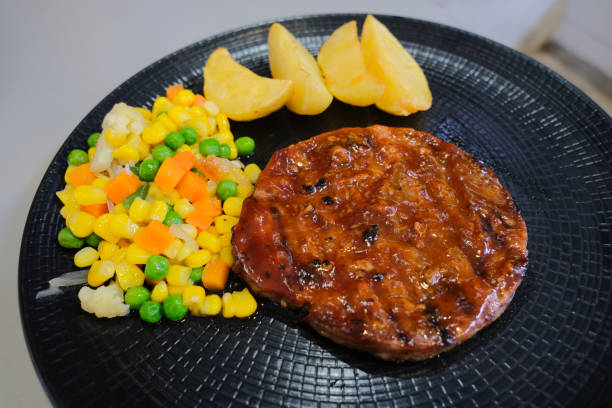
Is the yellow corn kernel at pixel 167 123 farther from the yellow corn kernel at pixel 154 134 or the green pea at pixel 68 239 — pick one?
the green pea at pixel 68 239

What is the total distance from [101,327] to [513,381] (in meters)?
2.68

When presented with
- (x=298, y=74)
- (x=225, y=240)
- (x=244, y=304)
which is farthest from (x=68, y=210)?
(x=298, y=74)

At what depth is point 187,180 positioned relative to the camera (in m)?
3.71

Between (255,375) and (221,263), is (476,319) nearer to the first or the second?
(255,375)

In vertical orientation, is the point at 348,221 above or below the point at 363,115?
below

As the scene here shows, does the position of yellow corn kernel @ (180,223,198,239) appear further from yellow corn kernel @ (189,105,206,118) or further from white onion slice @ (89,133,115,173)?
yellow corn kernel @ (189,105,206,118)

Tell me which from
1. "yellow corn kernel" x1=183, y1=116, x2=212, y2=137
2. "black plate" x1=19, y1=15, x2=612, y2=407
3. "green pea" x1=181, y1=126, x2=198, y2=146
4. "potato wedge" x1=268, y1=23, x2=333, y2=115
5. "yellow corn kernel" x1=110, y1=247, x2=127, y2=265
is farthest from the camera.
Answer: "potato wedge" x1=268, y1=23, x2=333, y2=115

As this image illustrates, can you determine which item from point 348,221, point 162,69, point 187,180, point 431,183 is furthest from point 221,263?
point 162,69

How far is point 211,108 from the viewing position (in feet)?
14.0

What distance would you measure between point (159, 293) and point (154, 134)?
4.45 feet

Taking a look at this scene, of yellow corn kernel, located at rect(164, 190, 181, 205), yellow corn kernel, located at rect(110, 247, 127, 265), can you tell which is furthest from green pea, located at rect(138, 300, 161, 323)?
yellow corn kernel, located at rect(164, 190, 181, 205)

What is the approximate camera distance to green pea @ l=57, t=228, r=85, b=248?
3.55 meters

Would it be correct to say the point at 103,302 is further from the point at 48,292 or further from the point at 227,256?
the point at 227,256

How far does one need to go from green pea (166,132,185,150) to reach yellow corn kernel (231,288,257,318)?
4.52 feet
